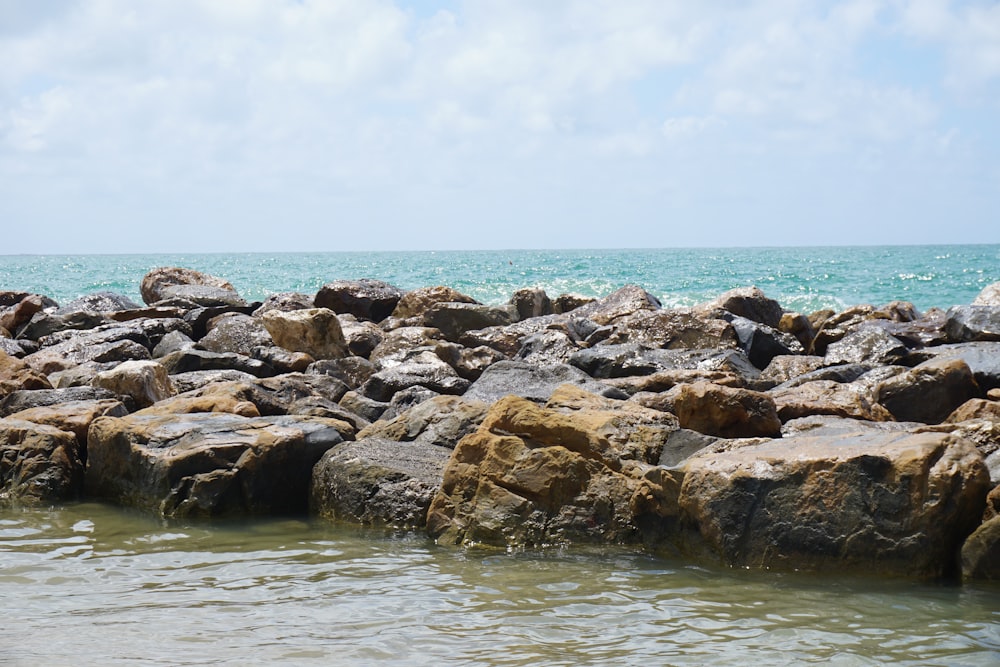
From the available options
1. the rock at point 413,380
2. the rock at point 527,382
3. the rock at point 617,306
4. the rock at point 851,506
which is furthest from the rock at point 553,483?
the rock at point 617,306

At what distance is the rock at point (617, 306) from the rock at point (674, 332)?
173cm

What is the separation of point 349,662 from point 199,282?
1667 cm

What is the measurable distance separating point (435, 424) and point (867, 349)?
5.81 m

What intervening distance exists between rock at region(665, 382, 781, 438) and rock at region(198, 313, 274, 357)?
21.2ft

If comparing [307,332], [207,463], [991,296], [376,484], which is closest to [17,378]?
[307,332]

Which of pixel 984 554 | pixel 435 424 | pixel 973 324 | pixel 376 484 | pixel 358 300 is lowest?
pixel 376 484

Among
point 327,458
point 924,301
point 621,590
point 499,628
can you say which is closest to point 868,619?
point 621,590

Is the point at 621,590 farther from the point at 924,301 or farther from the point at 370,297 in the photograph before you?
the point at 924,301

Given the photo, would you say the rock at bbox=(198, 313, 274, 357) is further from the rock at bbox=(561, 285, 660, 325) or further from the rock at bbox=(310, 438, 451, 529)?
the rock at bbox=(310, 438, 451, 529)

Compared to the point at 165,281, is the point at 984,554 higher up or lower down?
lower down

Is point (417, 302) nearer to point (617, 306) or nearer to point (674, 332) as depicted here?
point (617, 306)

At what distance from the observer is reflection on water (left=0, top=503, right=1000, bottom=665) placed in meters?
4.30

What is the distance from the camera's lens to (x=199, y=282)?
19.9m

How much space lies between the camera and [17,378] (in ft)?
32.2
